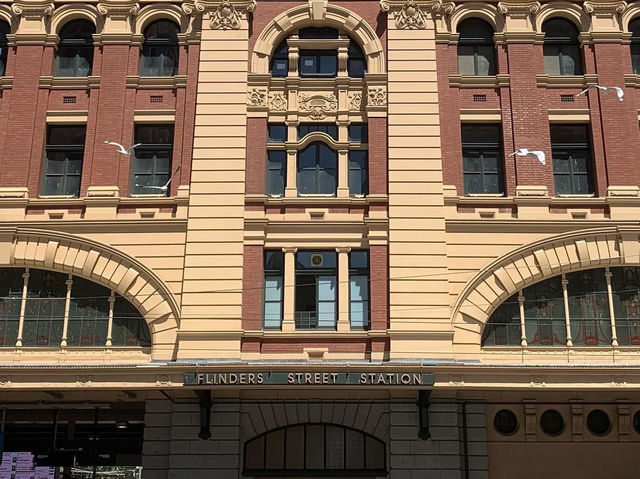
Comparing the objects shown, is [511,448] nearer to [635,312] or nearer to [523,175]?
[635,312]

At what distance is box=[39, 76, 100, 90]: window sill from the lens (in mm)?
24516

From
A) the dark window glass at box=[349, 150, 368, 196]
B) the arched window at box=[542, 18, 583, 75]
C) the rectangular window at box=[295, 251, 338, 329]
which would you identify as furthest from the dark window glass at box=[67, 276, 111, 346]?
the arched window at box=[542, 18, 583, 75]

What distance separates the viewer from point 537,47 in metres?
24.6

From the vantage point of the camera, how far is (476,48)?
2502cm

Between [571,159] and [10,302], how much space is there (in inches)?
676

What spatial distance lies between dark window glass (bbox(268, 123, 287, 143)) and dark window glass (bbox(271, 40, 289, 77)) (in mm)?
1822

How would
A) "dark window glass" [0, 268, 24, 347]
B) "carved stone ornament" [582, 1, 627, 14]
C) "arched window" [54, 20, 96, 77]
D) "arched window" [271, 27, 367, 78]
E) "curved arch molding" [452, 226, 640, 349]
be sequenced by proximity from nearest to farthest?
"curved arch molding" [452, 226, 640, 349], "dark window glass" [0, 268, 24, 347], "carved stone ornament" [582, 1, 627, 14], "arched window" [271, 27, 367, 78], "arched window" [54, 20, 96, 77]

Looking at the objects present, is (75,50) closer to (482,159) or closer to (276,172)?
(276,172)

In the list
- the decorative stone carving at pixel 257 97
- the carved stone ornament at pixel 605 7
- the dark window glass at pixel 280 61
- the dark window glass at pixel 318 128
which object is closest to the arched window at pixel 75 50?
the decorative stone carving at pixel 257 97

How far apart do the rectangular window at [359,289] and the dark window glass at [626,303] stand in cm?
701

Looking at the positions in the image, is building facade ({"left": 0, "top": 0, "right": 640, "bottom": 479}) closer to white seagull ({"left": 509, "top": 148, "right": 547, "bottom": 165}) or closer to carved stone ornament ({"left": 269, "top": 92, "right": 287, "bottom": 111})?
carved stone ornament ({"left": 269, "top": 92, "right": 287, "bottom": 111})

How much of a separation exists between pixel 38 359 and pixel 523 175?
48.9 feet

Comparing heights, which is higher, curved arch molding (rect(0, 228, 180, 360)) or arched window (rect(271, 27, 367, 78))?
arched window (rect(271, 27, 367, 78))

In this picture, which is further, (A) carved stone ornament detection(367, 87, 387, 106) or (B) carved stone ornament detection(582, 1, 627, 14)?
(B) carved stone ornament detection(582, 1, 627, 14)
